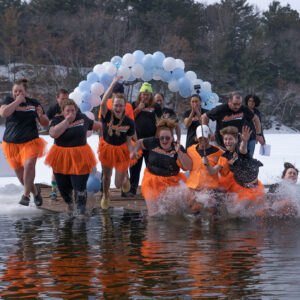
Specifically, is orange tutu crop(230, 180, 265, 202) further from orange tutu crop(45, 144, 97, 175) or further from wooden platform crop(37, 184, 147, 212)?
orange tutu crop(45, 144, 97, 175)

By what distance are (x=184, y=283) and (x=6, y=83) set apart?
1883 inches

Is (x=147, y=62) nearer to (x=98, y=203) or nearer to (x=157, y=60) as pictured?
(x=157, y=60)

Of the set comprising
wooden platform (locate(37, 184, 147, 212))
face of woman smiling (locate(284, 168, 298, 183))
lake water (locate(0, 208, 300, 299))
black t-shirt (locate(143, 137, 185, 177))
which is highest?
black t-shirt (locate(143, 137, 185, 177))

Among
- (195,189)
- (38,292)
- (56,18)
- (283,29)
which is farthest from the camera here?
(283,29)

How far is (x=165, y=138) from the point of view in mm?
8203

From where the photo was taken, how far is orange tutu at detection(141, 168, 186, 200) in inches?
321

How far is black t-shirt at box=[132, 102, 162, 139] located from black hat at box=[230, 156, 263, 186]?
2107 millimetres

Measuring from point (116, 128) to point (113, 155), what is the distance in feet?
1.18

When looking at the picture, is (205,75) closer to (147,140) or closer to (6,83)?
(6,83)

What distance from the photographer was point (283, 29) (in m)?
58.2

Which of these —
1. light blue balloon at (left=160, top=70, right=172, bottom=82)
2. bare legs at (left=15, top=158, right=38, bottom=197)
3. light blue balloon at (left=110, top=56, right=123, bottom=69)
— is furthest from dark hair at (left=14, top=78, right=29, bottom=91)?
light blue balloon at (left=160, top=70, right=172, bottom=82)

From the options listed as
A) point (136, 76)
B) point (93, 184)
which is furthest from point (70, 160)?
point (136, 76)

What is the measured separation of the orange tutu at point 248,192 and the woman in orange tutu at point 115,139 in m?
1.49

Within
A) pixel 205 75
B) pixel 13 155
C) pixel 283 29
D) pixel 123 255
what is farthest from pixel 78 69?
pixel 123 255
